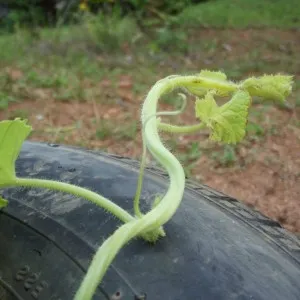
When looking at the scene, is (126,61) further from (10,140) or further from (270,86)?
(10,140)

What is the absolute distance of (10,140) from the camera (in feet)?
2.87

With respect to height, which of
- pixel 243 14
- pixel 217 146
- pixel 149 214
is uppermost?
pixel 149 214

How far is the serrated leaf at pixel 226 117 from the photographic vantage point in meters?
0.93

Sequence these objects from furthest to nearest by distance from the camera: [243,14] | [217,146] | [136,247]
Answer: [243,14], [217,146], [136,247]

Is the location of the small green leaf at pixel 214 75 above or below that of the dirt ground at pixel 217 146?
above

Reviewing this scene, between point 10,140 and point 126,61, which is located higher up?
point 10,140

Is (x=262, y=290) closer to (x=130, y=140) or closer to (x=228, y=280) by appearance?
(x=228, y=280)

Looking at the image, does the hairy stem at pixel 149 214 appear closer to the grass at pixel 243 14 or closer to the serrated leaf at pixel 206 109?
the serrated leaf at pixel 206 109

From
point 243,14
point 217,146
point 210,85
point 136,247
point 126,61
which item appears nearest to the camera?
point 136,247

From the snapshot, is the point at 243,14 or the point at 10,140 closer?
the point at 10,140

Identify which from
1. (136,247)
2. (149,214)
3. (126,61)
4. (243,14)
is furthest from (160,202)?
(243,14)

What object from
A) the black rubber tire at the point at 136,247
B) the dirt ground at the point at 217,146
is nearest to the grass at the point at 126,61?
the dirt ground at the point at 217,146

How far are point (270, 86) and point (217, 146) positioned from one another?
1.94 meters

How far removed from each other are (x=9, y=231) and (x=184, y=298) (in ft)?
1.21
